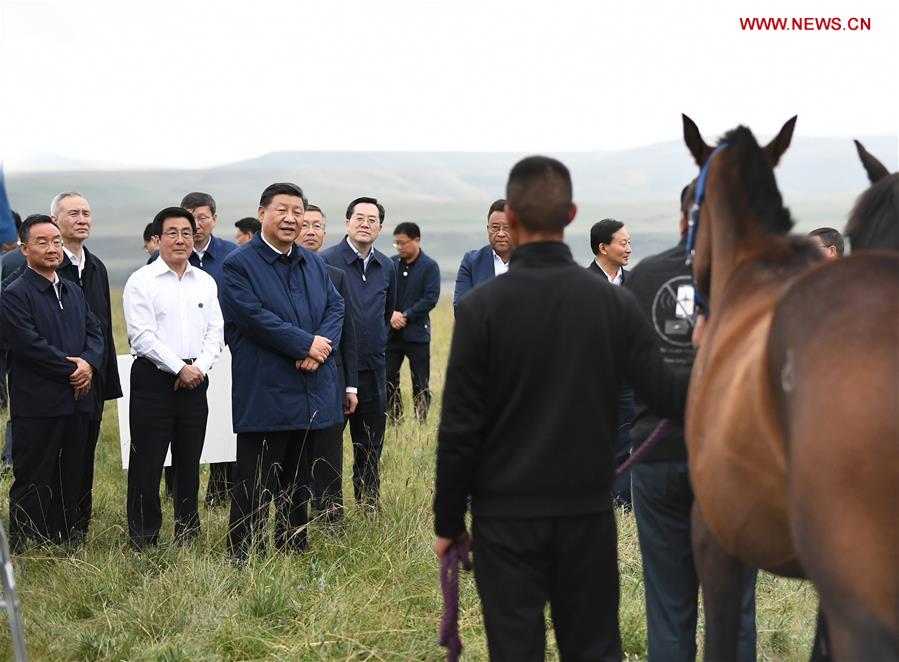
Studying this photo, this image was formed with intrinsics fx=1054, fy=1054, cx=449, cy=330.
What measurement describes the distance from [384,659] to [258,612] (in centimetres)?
81

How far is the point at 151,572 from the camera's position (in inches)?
227

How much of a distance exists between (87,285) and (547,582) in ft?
16.4

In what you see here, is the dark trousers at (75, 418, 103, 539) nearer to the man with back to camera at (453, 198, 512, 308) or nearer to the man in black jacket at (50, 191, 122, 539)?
the man in black jacket at (50, 191, 122, 539)

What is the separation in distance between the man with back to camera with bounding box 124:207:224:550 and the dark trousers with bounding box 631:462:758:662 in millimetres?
3430

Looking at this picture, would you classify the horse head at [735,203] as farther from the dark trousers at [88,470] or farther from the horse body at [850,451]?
the dark trousers at [88,470]

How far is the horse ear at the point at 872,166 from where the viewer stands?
452 centimetres

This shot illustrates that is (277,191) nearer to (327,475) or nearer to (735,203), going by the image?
(327,475)

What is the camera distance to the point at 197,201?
8969 mm

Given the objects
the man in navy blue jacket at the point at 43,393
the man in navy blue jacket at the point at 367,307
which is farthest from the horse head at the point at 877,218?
the man in navy blue jacket at the point at 43,393

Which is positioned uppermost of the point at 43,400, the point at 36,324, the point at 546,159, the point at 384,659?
the point at 546,159

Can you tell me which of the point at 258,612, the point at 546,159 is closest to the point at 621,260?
the point at 258,612

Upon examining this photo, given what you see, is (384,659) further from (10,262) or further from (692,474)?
(10,262)

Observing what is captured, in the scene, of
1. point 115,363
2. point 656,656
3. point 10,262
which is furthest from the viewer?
point 10,262

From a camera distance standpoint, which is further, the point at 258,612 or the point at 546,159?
the point at 258,612
